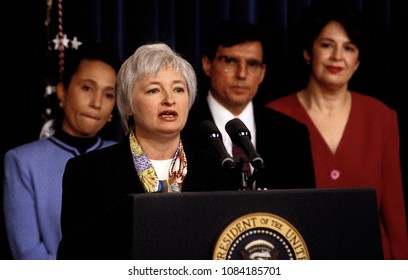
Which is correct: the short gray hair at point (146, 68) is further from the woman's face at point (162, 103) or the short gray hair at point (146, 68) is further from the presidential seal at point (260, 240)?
the presidential seal at point (260, 240)

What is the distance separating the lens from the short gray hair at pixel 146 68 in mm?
1911

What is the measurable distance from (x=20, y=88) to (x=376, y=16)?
1.37 m

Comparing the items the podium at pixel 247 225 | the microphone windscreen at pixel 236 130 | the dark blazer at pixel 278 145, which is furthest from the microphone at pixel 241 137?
the dark blazer at pixel 278 145

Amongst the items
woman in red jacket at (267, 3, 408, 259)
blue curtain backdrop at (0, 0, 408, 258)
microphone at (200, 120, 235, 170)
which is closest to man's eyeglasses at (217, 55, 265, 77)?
blue curtain backdrop at (0, 0, 408, 258)

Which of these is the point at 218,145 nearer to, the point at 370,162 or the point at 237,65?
the point at 237,65

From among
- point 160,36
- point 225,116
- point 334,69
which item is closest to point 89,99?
point 225,116

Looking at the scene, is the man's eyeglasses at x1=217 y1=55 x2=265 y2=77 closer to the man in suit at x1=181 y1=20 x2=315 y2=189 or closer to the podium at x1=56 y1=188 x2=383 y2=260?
the man in suit at x1=181 y1=20 x2=315 y2=189

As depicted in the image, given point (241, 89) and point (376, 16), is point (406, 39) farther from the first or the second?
point (241, 89)

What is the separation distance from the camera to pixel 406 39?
3.02 m

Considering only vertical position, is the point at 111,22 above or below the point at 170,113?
above

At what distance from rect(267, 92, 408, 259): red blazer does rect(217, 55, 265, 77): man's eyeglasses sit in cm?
26

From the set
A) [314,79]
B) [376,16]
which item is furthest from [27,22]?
[376,16]

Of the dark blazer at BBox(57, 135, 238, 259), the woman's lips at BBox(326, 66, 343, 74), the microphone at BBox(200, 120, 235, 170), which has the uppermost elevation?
the woman's lips at BBox(326, 66, 343, 74)

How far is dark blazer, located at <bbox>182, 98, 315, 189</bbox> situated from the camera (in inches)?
97.1
